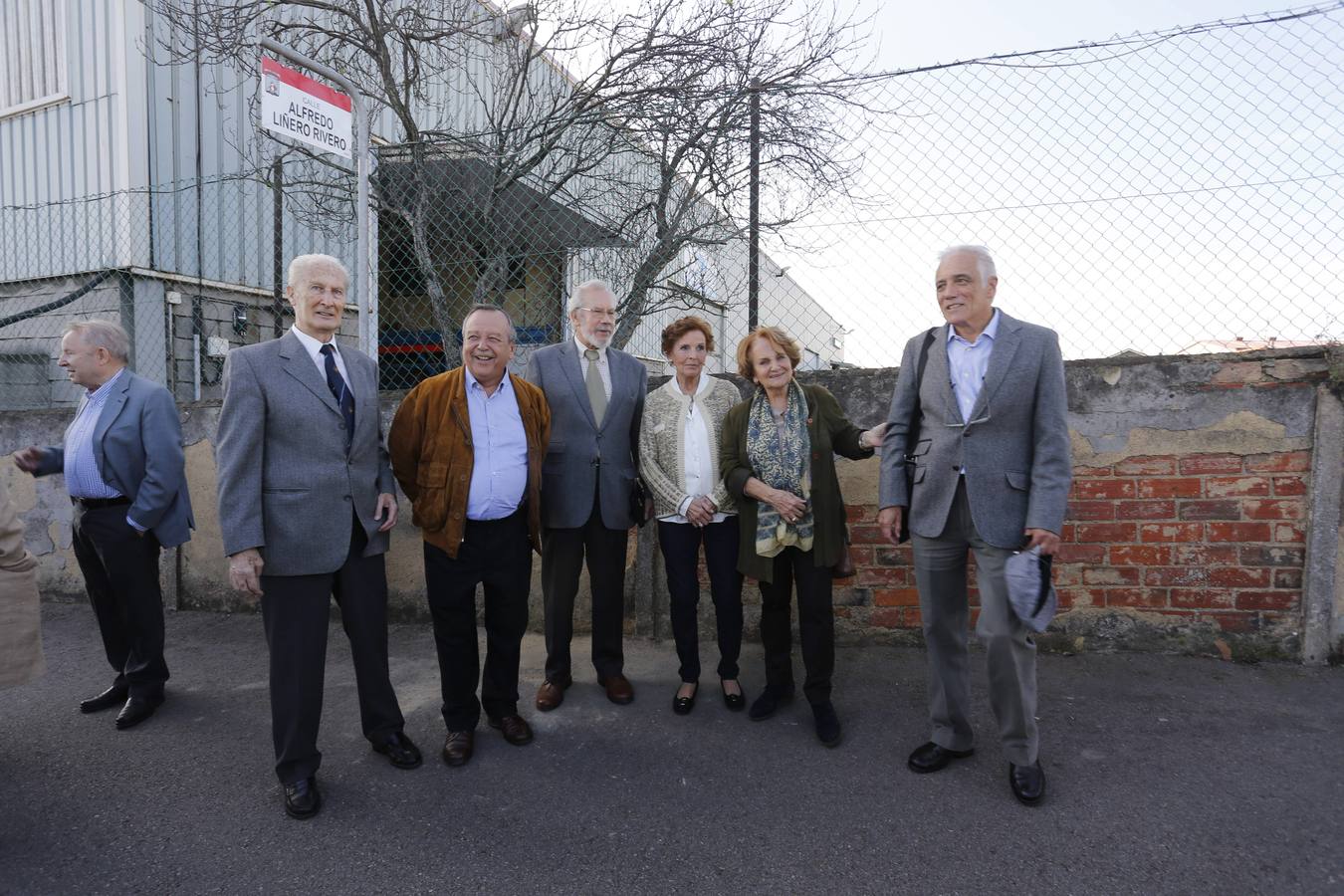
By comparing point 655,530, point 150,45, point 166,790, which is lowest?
point 166,790

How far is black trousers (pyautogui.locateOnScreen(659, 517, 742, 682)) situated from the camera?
3602mm

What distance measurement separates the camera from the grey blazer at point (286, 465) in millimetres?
2729

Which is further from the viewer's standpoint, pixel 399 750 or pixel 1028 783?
pixel 399 750

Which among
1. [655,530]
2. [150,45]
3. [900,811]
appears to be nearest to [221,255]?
[150,45]

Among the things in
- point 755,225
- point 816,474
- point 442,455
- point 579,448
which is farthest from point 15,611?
point 755,225

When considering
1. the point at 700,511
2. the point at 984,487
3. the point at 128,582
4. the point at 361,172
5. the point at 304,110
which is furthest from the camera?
the point at 361,172

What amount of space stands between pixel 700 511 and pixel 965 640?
123cm

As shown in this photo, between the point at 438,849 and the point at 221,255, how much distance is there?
24.0ft

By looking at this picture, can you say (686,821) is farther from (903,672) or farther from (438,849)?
(903,672)

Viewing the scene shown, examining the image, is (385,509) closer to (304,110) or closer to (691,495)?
(691,495)

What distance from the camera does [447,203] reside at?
19.0 feet

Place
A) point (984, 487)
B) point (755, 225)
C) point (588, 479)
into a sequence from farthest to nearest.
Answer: point (755, 225) → point (588, 479) → point (984, 487)

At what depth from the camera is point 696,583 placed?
369 cm

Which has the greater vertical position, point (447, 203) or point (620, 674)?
point (447, 203)
